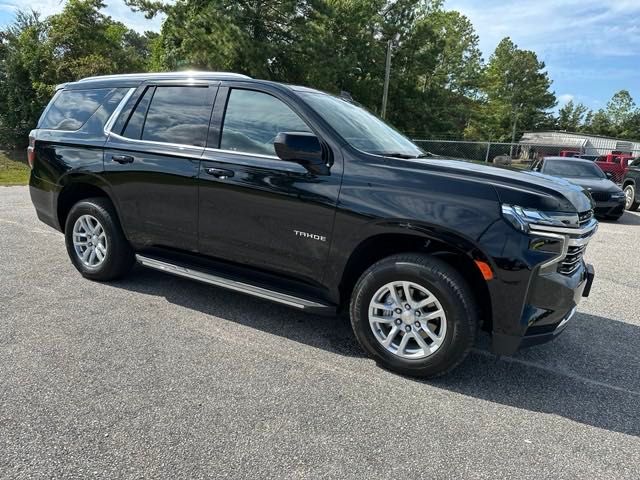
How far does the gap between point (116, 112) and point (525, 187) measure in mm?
3571

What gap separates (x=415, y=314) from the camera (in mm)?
3174

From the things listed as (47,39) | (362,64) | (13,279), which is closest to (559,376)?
(13,279)

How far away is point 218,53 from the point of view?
67.9 ft

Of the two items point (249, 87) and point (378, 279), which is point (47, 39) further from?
→ point (378, 279)

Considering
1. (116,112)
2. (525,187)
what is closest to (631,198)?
(525,187)

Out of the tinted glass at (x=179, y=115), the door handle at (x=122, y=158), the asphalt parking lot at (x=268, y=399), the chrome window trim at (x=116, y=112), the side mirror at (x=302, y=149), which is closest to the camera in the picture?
the asphalt parking lot at (x=268, y=399)

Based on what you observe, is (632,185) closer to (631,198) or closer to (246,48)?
(631,198)

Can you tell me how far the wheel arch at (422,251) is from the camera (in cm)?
300

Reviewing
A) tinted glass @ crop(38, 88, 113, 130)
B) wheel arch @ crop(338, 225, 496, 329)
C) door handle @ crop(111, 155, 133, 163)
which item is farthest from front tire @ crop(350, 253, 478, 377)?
tinted glass @ crop(38, 88, 113, 130)

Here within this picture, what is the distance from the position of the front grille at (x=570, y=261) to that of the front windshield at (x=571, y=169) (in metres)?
9.60

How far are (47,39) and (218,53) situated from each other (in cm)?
883

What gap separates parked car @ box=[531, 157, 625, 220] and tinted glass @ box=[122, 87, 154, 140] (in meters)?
8.74

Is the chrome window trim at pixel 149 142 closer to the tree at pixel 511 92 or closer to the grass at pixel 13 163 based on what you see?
the grass at pixel 13 163

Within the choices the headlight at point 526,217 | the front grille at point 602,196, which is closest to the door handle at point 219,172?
the headlight at point 526,217
